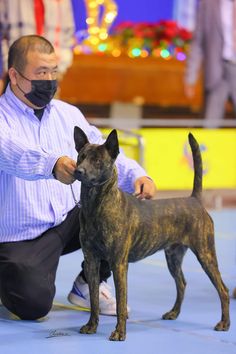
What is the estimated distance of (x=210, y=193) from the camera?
1015 centimetres

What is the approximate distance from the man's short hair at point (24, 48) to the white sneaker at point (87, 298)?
47.4 inches

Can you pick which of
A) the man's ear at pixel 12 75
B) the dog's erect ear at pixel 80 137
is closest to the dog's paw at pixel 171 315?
the dog's erect ear at pixel 80 137

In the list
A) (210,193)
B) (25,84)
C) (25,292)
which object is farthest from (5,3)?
(25,292)

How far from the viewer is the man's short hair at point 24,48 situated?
4.78 m

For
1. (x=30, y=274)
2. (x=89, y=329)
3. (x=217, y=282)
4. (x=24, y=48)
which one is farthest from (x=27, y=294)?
(x=24, y=48)

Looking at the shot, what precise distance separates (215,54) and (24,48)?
6.87 meters

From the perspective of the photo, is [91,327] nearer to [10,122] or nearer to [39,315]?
[39,315]

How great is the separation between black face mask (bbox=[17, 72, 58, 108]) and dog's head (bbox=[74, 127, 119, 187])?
79 centimetres

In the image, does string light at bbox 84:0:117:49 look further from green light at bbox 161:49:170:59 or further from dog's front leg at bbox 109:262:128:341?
dog's front leg at bbox 109:262:128:341

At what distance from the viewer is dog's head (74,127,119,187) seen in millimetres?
3982

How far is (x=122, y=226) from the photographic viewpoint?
13.9ft

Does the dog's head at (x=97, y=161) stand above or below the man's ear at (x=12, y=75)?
below

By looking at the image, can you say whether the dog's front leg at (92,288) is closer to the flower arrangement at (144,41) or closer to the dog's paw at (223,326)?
the dog's paw at (223,326)

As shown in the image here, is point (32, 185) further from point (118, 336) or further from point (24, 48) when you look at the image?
point (118, 336)
